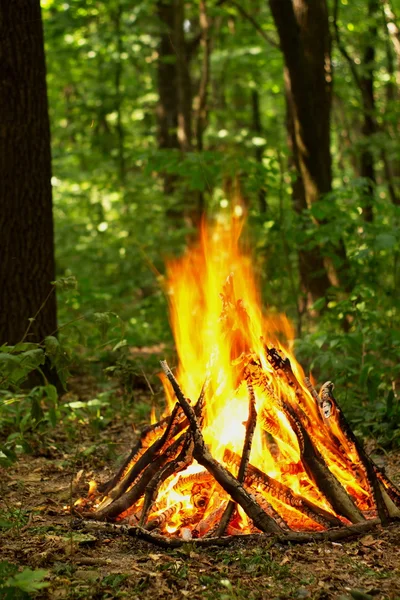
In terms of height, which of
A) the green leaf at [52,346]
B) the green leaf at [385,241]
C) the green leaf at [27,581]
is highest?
the green leaf at [385,241]

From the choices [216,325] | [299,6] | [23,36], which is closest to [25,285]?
[23,36]

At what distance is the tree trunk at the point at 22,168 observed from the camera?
682cm

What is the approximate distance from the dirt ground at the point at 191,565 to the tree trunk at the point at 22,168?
112 inches

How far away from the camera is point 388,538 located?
3.84 metres

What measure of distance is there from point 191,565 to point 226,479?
1.76 ft

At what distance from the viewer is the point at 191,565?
11.6 ft

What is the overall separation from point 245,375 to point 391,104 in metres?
12.2

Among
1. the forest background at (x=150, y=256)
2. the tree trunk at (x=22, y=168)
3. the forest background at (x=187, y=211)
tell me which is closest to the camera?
the forest background at (x=150, y=256)

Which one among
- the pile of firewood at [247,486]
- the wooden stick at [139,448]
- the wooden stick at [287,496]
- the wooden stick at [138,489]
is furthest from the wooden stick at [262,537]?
the wooden stick at [139,448]

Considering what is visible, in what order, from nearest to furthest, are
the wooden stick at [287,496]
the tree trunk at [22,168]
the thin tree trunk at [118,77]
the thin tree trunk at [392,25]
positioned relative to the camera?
the wooden stick at [287,496] → the tree trunk at [22,168] → the thin tree trunk at [118,77] → the thin tree trunk at [392,25]

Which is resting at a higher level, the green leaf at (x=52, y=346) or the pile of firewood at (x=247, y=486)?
the green leaf at (x=52, y=346)

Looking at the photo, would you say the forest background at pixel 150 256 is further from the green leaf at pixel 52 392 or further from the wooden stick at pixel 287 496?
the wooden stick at pixel 287 496

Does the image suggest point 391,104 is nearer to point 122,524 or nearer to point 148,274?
point 148,274

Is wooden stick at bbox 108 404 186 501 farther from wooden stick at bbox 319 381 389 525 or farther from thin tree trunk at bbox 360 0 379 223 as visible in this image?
thin tree trunk at bbox 360 0 379 223
